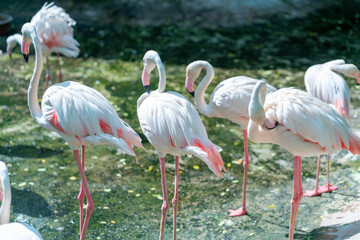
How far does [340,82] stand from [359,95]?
2.36 meters

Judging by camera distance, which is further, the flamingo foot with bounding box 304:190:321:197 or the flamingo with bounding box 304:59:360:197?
the flamingo foot with bounding box 304:190:321:197

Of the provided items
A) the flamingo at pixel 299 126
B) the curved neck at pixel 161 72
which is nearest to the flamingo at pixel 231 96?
the curved neck at pixel 161 72

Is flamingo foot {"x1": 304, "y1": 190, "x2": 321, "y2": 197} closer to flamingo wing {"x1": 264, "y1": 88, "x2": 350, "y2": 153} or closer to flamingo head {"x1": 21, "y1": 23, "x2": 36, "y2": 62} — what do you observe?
flamingo wing {"x1": 264, "y1": 88, "x2": 350, "y2": 153}

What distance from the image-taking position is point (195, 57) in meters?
8.95

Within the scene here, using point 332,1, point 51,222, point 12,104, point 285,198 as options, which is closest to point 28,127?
point 12,104

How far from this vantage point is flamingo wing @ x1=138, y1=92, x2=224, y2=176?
13.8 feet

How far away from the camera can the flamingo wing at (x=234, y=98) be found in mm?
4898

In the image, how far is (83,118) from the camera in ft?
13.8

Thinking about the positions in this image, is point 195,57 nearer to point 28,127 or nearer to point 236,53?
point 236,53

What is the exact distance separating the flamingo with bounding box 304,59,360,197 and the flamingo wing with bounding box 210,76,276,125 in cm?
55

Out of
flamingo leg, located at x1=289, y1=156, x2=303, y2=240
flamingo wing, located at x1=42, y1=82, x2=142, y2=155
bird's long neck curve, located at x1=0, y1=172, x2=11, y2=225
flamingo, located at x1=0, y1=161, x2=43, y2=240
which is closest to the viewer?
flamingo, located at x1=0, y1=161, x2=43, y2=240

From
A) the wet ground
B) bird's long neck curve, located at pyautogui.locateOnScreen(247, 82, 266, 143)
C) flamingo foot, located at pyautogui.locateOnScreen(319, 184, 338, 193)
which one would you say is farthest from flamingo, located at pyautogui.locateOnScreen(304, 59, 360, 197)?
bird's long neck curve, located at pyautogui.locateOnScreen(247, 82, 266, 143)

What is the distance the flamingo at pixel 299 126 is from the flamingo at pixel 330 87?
929 mm

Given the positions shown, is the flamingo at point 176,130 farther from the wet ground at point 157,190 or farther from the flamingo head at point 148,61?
the wet ground at point 157,190
